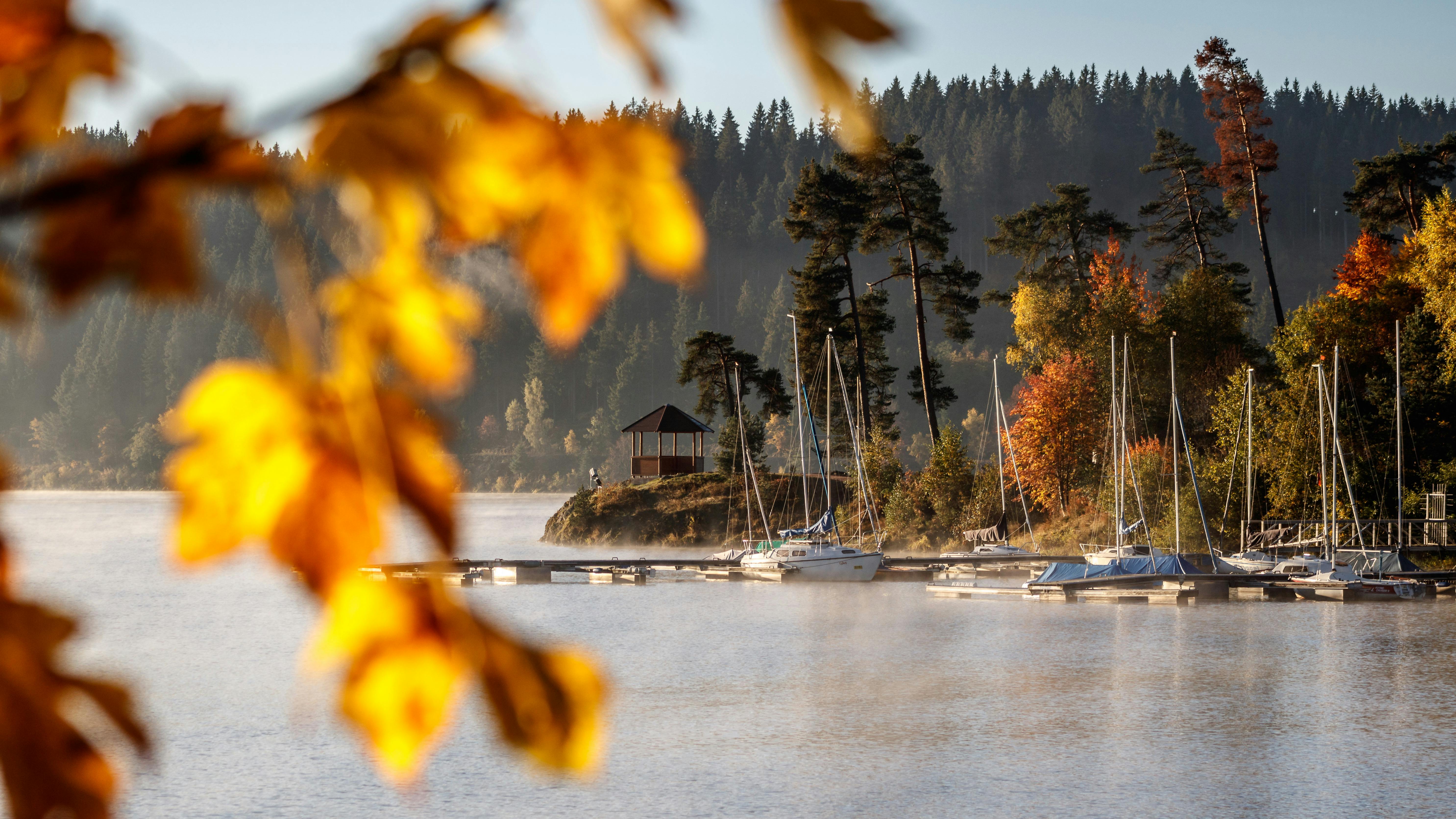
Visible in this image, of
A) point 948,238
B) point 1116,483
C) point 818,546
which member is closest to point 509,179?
point 1116,483

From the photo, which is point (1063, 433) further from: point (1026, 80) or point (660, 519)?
point (1026, 80)

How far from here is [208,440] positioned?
0.55 metres

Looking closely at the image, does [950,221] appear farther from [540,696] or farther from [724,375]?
[540,696]


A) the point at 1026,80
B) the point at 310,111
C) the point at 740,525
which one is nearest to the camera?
the point at 310,111

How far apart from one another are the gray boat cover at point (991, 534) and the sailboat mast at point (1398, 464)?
12961 millimetres

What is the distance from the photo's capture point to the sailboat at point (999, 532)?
43.0 meters

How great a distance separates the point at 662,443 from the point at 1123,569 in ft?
110

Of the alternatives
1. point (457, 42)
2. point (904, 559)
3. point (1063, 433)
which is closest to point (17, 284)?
point (457, 42)

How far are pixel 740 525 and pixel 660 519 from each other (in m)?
4.43

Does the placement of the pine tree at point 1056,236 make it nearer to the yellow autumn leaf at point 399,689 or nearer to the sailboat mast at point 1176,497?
the sailboat mast at point 1176,497

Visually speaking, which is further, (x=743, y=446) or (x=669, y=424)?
(x=669, y=424)

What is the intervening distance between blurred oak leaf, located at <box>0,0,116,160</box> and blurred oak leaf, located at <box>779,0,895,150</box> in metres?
0.30

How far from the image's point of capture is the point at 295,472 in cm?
54

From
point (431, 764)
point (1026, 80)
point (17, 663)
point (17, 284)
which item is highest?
point (1026, 80)
